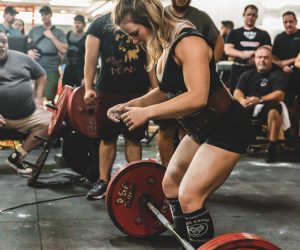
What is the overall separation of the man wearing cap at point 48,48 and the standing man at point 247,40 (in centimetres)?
228

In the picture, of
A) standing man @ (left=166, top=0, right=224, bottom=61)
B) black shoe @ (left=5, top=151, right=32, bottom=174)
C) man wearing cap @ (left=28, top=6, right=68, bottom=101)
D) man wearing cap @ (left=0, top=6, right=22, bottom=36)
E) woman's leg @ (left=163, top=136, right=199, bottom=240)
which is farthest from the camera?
man wearing cap @ (left=0, top=6, right=22, bottom=36)

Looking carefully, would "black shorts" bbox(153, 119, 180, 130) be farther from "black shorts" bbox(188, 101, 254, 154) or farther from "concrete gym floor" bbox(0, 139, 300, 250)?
"black shorts" bbox(188, 101, 254, 154)

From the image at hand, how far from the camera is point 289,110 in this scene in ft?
19.7

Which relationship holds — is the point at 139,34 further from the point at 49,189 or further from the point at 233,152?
the point at 49,189

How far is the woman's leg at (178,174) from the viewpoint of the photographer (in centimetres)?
215

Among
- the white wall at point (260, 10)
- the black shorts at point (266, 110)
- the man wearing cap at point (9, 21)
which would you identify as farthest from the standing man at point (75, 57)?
the white wall at point (260, 10)

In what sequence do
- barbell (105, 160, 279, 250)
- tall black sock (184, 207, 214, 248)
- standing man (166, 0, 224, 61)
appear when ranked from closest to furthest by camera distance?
tall black sock (184, 207, 214, 248), barbell (105, 160, 279, 250), standing man (166, 0, 224, 61)

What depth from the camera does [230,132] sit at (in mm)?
1967

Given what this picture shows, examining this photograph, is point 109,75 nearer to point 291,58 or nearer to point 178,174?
point 178,174

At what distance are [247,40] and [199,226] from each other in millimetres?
4353

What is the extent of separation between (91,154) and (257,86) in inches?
94.6

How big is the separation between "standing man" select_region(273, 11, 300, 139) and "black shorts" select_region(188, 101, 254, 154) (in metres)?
3.97

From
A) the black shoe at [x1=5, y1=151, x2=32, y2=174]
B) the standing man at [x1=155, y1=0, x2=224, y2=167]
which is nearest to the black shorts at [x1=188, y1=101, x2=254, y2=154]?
the standing man at [x1=155, y1=0, x2=224, y2=167]

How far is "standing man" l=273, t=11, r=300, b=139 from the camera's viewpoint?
5.82m
